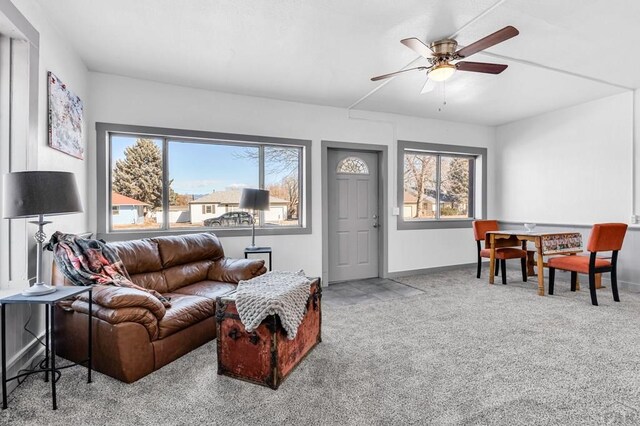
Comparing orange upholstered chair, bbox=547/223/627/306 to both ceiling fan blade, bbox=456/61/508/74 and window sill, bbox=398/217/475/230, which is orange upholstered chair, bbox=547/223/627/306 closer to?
window sill, bbox=398/217/475/230

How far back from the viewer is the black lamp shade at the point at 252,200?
3.92m

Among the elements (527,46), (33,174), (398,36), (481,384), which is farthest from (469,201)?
(33,174)

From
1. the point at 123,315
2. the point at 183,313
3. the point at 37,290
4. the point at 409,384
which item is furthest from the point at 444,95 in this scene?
the point at 37,290

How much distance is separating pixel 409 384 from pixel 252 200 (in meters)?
2.63

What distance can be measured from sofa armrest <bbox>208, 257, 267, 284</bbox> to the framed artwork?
1.74 m

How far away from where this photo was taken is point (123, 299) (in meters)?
2.13

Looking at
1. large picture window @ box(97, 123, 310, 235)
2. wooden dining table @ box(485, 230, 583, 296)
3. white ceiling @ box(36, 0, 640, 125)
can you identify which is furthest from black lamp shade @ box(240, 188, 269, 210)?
wooden dining table @ box(485, 230, 583, 296)

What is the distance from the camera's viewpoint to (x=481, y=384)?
6.82ft

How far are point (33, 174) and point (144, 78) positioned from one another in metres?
2.43

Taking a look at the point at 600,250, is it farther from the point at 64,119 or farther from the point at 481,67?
the point at 64,119

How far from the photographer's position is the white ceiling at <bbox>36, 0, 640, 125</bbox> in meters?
2.46

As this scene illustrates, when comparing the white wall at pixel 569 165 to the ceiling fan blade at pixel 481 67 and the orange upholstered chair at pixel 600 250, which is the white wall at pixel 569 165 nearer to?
the orange upholstered chair at pixel 600 250

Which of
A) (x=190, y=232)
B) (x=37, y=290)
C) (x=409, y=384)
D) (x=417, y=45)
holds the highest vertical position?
(x=417, y=45)

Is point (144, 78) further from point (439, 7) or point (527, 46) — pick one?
point (527, 46)
